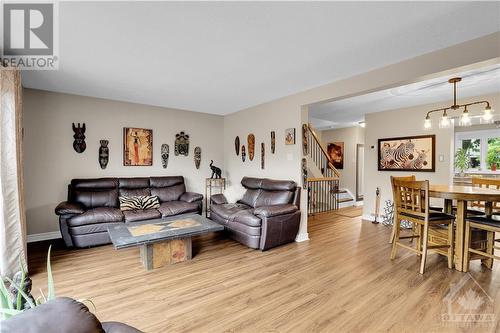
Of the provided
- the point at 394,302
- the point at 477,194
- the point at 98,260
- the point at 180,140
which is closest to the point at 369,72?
the point at 477,194

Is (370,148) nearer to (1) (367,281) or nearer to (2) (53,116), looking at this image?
(1) (367,281)

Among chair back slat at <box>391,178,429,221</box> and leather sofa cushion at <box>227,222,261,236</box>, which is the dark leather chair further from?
chair back slat at <box>391,178,429,221</box>

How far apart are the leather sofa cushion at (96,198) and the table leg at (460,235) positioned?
16.3 feet

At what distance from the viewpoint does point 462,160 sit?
573 cm

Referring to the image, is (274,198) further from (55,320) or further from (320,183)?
(55,320)

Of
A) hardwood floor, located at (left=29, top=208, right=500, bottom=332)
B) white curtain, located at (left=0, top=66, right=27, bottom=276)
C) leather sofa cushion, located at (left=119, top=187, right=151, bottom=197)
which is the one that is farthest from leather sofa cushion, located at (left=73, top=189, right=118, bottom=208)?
white curtain, located at (left=0, top=66, right=27, bottom=276)

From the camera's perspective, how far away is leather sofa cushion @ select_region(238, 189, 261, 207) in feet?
14.3

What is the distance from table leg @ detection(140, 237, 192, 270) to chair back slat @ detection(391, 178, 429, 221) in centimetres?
278

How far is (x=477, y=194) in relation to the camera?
2.59 metres

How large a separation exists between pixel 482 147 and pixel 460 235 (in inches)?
174

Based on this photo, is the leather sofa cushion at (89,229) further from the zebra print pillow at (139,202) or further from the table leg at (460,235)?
the table leg at (460,235)

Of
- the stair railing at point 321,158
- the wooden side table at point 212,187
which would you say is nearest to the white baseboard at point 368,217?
the stair railing at point 321,158

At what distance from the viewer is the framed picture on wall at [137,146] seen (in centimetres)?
461

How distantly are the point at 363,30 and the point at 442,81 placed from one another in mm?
2089
